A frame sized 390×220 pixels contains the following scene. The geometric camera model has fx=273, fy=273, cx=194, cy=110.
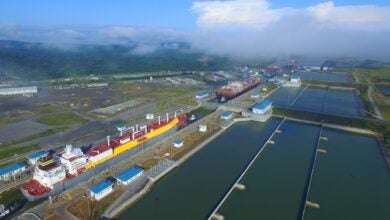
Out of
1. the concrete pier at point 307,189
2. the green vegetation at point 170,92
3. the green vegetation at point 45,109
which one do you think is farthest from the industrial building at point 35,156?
the green vegetation at point 170,92

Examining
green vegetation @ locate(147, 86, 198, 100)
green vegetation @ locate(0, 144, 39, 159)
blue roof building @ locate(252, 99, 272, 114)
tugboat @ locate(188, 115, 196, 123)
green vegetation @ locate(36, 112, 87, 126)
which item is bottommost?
green vegetation @ locate(0, 144, 39, 159)

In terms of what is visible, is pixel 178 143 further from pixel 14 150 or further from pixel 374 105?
pixel 374 105

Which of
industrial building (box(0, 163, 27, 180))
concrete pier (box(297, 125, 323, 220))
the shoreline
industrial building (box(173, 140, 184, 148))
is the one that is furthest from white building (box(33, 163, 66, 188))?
concrete pier (box(297, 125, 323, 220))

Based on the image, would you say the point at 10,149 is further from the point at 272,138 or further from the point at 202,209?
the point at 272,138

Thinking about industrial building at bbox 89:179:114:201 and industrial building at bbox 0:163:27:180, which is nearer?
industrial building at bbox 89:179:114:201

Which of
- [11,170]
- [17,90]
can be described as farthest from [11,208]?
[17,90]

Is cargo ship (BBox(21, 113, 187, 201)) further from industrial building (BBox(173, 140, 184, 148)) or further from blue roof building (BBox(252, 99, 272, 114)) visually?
blue roof building (BBox(252, 99, 272, 114))

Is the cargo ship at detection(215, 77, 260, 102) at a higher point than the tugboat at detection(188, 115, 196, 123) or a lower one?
higher
